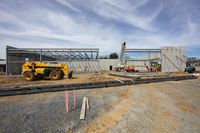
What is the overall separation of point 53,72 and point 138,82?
10.3m

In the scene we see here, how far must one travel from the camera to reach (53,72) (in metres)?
15.3

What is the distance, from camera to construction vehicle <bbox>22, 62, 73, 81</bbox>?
48.0 feet

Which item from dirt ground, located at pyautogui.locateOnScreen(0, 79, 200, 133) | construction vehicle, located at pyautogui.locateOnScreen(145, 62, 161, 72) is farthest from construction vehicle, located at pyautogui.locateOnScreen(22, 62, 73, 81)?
construction vehicle, located at pyautogui.locateOnScreen(145, 62, 161, 72)

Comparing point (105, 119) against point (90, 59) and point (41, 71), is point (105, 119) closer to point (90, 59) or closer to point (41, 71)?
point (41, 71)

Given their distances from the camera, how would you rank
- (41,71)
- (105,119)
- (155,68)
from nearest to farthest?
1. (105,119)
2. (41,71)
3. (155,68)

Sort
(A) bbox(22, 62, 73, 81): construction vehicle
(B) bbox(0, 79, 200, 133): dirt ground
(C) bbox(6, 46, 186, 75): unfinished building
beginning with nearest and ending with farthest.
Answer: (B) bbox(0, 79, 200, 133): dirt ground, (A) bbox(22, 62, 73, 81): construction vehicle, (C) bbox(6, 46, 186, 75): unfinished building

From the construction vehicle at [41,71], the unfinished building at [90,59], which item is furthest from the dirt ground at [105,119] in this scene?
the unfinished building at [90,59]

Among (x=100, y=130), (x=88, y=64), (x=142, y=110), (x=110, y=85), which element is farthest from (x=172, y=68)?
(x=100, y=130)

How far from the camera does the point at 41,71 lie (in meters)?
14.7

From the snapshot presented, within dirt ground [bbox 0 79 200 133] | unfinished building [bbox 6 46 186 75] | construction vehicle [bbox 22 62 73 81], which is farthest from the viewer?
unfinished building [bbox 6 46 186 75]

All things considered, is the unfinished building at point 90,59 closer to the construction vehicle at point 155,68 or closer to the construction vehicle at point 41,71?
the construction vehicle at point 155,68

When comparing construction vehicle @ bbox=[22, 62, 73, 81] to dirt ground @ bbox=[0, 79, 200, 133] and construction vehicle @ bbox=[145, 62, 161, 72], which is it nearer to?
dirt ground @ bbox=[0, 79, 200, 133]

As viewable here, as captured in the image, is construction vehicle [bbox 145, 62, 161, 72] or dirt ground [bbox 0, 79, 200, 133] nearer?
dirt ground [bbox 0, 79, 200, 133]

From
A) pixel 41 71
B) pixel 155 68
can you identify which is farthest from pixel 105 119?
pixel 155 68
